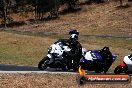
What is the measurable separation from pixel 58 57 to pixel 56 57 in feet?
0.36

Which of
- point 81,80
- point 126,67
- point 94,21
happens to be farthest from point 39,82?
point 94,21

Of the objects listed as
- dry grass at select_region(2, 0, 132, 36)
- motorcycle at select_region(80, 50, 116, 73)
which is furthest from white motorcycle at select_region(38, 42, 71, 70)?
dry grass at select_region(2, 0, 132, 36)

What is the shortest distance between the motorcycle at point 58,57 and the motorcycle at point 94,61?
771 mm

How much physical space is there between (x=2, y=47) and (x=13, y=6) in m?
73.6

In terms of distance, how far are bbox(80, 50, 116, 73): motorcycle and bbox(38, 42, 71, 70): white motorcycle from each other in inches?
43.0

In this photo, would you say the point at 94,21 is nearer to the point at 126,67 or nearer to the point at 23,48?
the point at 23,48

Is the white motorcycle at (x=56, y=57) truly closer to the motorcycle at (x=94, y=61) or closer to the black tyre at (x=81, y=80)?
the motorcycle at (x=94, y=61)

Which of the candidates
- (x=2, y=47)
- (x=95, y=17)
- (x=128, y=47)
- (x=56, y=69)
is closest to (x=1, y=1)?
(x=95, y=17)

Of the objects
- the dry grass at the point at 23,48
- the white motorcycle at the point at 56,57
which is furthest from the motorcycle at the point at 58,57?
the dry grass at the point at 23,48

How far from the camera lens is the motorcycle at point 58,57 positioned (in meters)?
21.8

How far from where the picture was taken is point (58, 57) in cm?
2188

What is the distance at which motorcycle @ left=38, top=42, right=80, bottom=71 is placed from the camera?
2177cm

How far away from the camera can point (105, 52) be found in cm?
2120

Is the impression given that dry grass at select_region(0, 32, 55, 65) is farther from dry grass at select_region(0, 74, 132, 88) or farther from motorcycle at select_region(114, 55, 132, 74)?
dry grass at select_region(0, 74, 132, 88)
